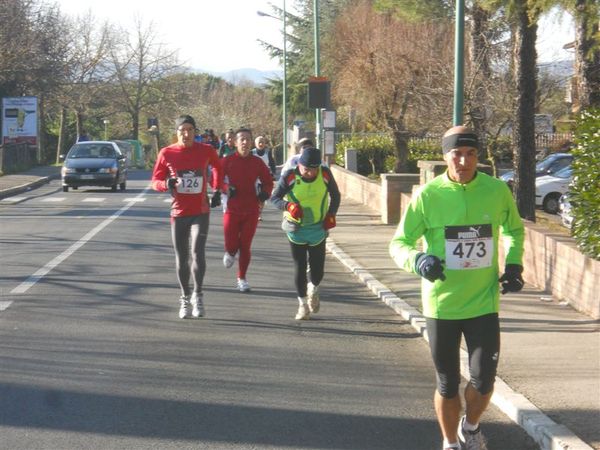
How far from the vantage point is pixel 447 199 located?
5.76 m

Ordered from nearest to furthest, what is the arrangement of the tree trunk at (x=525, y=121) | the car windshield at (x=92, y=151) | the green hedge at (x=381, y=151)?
the tree trunk at (x=525, y=121) → the car windshield at (x=92, y=151) → the green hedge at (x=381, y=151)

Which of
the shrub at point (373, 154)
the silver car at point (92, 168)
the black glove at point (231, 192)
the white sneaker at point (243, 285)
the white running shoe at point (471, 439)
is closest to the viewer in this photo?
the white running shoe at point (471, 439)

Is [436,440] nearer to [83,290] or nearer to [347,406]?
[347,406]

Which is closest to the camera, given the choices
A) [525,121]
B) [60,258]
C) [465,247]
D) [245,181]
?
[465,247]

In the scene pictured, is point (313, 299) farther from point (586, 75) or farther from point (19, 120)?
point (19, 120)

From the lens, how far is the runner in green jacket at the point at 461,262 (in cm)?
573

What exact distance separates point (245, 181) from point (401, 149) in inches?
911

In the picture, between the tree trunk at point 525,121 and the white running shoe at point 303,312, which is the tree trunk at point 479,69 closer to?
the tree trunk at point 525,121

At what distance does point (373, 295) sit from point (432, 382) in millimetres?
4617

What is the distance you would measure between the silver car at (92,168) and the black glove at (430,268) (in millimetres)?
27770

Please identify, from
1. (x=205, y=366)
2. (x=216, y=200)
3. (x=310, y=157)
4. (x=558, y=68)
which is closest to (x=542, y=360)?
(x=205, y=366)

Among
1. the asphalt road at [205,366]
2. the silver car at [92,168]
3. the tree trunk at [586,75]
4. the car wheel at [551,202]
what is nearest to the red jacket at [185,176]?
the asphalt road at [205,366]

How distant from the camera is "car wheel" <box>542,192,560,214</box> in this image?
25.4 meters

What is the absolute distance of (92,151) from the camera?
33.5 metres
